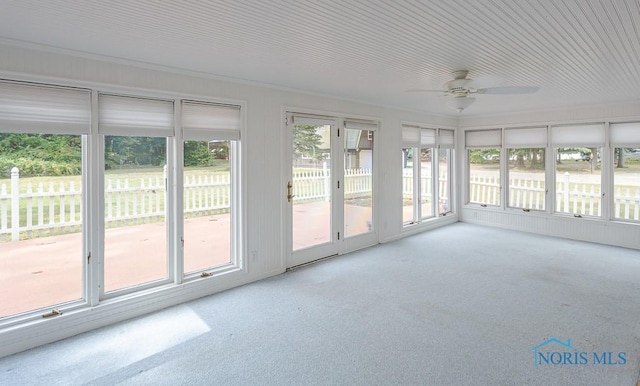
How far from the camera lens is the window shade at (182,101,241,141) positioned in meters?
3.66

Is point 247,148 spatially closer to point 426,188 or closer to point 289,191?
point 289,191

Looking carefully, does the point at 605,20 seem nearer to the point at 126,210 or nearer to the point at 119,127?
the point at 119,127

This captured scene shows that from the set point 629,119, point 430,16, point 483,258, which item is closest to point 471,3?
point 430,16

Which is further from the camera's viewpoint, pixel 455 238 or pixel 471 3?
pixel 455 238

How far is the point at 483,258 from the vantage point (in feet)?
16.9

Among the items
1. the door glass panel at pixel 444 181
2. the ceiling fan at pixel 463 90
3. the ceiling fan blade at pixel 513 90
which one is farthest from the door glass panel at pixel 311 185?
the door glass panel at pixel 444 181

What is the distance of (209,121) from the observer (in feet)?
12.5

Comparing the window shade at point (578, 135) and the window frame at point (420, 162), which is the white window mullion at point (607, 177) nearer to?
the window shade at point (578, 135)

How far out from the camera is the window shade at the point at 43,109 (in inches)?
106

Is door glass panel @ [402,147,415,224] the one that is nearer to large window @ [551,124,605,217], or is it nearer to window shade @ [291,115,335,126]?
window shade @ [291,115,335,126]

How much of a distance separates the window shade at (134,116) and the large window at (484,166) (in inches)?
244

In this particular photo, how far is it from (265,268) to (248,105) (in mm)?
1940

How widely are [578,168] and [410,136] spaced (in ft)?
9.62

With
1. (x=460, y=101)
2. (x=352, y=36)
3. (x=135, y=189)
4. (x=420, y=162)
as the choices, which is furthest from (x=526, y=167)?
(x=135, y=189)
